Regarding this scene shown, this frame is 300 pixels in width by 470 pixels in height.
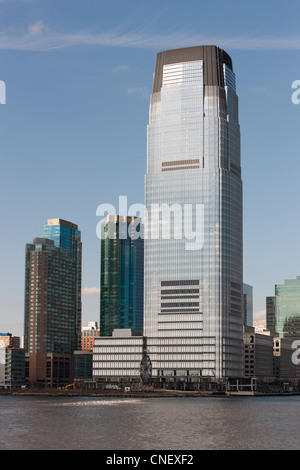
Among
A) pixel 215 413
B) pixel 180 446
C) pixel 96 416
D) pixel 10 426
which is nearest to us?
pixel 180 446

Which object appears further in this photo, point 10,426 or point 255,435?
point 10,426

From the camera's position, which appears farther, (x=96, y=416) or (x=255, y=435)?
(x=96, y=416)

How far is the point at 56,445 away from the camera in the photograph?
112 m

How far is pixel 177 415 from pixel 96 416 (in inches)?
721

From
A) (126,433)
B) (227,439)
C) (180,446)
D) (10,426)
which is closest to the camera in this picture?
(180,446)
